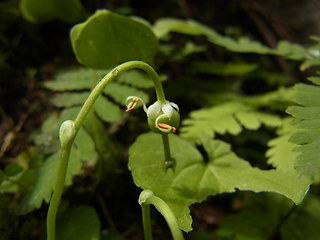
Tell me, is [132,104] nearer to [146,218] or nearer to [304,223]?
[146,218]

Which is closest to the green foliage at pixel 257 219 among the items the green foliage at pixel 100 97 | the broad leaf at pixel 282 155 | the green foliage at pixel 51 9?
the broad leaf at pixel 282 155

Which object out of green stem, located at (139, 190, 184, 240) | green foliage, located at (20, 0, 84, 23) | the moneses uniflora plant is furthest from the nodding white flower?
green foliage, located at (20, 0, 84, 23)

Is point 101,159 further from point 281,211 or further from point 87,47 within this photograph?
point 281,211

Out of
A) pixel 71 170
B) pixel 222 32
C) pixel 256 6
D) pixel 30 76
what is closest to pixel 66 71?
pixel 30 76

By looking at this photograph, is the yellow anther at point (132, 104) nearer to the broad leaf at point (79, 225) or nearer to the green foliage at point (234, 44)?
the broad leaf at point (79, 225)

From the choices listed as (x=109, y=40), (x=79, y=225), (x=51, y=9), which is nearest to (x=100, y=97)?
(x=109, y=40)

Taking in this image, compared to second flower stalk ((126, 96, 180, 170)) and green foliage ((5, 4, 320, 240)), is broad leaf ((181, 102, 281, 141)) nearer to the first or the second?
green foliage ((5, 4, 320, 240))
